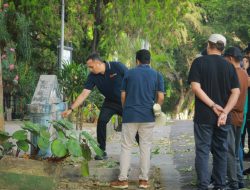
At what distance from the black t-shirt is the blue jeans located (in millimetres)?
124

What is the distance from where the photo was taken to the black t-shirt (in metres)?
7.28

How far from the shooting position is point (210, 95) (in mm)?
7305

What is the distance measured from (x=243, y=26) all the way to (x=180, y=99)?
28.9ft

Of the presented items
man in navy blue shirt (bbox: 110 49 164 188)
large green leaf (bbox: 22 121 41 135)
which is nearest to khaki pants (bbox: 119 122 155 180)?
man in navy blue shirt (bbox: 110 49 164 188)

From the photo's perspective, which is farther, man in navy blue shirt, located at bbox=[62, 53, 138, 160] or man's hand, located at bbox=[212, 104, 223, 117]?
man in navy blue shirt, located at bbox=[62, 53, 138, 160]

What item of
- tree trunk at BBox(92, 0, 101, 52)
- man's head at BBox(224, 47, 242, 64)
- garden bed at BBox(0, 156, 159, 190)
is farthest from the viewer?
tree trunk at BBox(92, 0, 101, 52)

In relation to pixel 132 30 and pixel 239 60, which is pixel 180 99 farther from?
pixel 239 60

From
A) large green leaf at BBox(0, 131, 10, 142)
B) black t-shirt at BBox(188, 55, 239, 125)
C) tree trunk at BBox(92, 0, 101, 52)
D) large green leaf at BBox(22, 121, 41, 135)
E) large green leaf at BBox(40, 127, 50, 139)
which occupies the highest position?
tree trunk at BBox(92, 0, 101, 52)

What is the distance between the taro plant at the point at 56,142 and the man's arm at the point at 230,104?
1566 mm

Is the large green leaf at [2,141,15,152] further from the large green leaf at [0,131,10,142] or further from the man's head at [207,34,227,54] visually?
the man's head at [207,34,227,54]

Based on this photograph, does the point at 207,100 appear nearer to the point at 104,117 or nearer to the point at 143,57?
the point at 143,57

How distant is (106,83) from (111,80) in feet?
0.30

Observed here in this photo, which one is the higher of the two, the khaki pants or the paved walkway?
the khaki pants

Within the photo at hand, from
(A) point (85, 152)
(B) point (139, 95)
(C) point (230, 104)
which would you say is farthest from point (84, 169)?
(C) point (230, 104)
